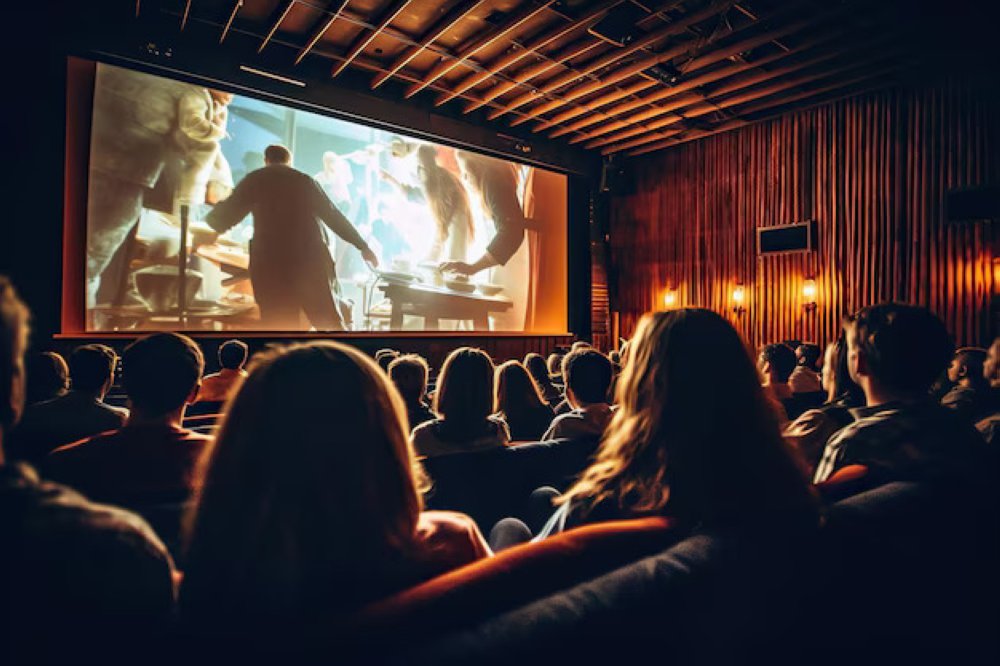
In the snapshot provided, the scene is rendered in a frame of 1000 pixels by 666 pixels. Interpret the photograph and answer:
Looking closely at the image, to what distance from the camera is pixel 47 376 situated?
3023mm

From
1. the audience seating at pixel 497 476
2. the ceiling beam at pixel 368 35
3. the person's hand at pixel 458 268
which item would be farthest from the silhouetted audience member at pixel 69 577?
the person's hand at pixel 458 268

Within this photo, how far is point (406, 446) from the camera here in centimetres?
99

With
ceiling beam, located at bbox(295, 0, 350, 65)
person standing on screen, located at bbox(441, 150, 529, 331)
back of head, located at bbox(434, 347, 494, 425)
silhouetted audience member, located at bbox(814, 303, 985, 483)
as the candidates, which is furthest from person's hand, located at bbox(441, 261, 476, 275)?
silhouetted audience member, located at bbox(814, 303, 985, 483)

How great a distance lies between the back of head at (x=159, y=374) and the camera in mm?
1971

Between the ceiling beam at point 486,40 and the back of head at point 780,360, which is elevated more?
the ceiling beam at point 486,40

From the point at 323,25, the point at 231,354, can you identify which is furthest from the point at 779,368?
the point at 323,25

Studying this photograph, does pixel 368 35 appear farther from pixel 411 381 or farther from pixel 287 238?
pixel 411 381

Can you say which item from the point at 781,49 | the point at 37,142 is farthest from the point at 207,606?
the point at 781,49

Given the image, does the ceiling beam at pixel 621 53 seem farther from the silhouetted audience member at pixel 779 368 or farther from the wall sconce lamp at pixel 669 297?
the wall sconce lamp at pixel 669 297

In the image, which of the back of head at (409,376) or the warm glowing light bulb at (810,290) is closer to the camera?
the back of head at (409,376)

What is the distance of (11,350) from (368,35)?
735cm

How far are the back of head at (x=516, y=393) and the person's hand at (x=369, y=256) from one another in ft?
17.3

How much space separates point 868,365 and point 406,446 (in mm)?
1644

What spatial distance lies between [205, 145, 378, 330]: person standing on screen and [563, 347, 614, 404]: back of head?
19.1 ft
